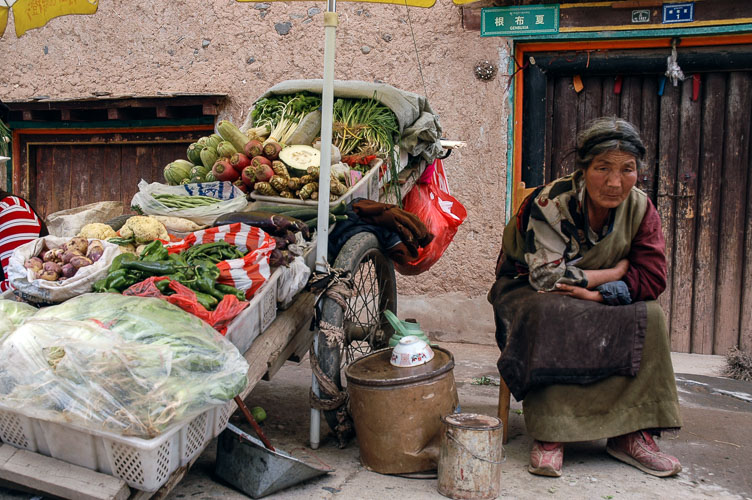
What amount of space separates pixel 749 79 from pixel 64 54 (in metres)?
6.21

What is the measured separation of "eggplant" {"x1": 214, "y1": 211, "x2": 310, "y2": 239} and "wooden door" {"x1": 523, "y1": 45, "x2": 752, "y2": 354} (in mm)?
3225

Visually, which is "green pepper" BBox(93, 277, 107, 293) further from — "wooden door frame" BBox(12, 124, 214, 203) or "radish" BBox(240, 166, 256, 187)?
"wooden door frame" BBox(12, 124, 214, 203)

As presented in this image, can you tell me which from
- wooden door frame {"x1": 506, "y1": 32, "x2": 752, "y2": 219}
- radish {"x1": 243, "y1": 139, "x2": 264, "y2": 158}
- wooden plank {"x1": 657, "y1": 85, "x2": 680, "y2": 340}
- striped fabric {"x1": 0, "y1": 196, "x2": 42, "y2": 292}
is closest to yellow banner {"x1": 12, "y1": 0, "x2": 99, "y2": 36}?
striped fabric {"x1": 0, "y1": 196, "x2": 42, "y2": 292}

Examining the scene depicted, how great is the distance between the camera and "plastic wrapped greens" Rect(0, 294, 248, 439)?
2057mm

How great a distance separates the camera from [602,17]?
5398 mm

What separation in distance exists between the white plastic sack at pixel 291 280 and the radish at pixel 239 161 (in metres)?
0.82

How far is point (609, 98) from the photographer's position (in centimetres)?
570

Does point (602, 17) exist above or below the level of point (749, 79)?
above

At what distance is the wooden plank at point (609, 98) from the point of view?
5684 millimetres

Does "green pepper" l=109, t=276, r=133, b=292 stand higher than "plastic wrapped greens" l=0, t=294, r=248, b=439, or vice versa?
"green pepper" l=109, t=276, r=133, b=292

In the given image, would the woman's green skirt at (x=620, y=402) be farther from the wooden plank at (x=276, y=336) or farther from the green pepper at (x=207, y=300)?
the green pepper at (x=207, y=300)

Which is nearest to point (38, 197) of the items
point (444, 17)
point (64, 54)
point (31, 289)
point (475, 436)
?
point (64, 54)

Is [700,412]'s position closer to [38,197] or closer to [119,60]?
[119,60]

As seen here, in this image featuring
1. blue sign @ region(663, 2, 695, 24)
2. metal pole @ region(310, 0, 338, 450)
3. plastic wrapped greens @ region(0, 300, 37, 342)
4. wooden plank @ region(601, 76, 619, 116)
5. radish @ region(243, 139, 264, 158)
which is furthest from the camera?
wooden plank @ region(601, 76, 619, 116)
